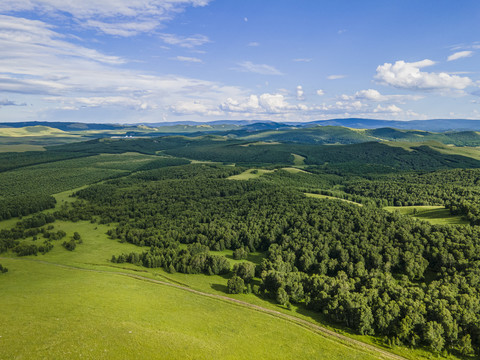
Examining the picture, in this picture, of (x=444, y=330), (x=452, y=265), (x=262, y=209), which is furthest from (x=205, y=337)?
(x=262, y=209)

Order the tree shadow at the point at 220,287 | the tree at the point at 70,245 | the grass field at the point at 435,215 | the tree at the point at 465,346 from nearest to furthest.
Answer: the tree at the point at 465,346
the tree shadow at the point at 220,287
the tree at the point at 70,245
the grass field at the point at 435,215

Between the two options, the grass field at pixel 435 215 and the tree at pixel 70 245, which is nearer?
the tree at pixel 70 245

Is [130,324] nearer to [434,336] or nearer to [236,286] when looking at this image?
[236,286]

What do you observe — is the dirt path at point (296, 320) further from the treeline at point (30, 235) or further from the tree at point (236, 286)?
the treeline at point (30, 235)

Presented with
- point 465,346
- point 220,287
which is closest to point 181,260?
point 220,287

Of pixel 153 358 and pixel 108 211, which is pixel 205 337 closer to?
pixel 153 358

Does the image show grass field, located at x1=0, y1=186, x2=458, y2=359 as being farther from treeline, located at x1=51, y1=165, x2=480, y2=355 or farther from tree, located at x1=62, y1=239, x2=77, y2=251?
tree, located at x1=62, y1=239, x2=77, y2=251

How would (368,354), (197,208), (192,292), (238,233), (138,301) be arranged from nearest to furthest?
(368,354) → (138,301) → (192,292) → (238,233) → (197,208)

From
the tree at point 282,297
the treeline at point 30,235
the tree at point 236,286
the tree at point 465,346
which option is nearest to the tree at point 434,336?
the tree at point 465,346
